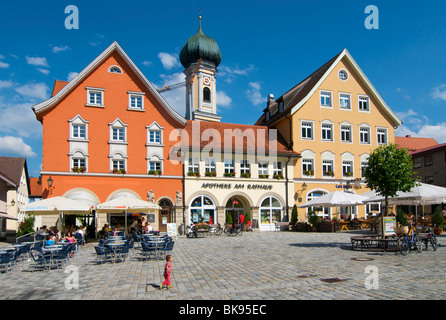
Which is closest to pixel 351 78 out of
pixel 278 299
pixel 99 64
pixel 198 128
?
pixel 198 128

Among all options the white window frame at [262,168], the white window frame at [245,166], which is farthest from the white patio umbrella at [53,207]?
the white window frame at [262,168]

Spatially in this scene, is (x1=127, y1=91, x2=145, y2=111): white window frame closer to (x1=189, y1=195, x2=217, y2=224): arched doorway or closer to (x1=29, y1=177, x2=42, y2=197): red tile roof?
(x1=189, y1=195, x2=217, y2=224): arched doorway

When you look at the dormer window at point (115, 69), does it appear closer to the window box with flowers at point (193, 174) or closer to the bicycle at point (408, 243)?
the window box with flowers at point (193, 174)

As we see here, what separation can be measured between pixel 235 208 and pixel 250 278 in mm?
24607

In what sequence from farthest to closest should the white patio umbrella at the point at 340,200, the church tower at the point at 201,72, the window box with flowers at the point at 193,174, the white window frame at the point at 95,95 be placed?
the church tower at the point at 201,72
the window box with flowers at the point at 193,174
the white window frame at the point at 95,95
the white patio umbrella at the point at 340,200

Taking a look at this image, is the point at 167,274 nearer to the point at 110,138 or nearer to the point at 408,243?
the point at 408,243

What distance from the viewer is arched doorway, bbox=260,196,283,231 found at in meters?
35.3

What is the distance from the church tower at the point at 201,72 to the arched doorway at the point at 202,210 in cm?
3475

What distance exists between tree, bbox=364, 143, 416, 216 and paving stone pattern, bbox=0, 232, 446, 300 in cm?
307

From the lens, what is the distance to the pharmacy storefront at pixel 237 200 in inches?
1300

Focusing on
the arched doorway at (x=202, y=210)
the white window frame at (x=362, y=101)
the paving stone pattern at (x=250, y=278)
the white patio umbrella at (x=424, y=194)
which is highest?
the white window frame at (x=362, y=101)

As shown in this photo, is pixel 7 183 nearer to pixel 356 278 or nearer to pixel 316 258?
pixel 316 258

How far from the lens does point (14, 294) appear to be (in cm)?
1009
